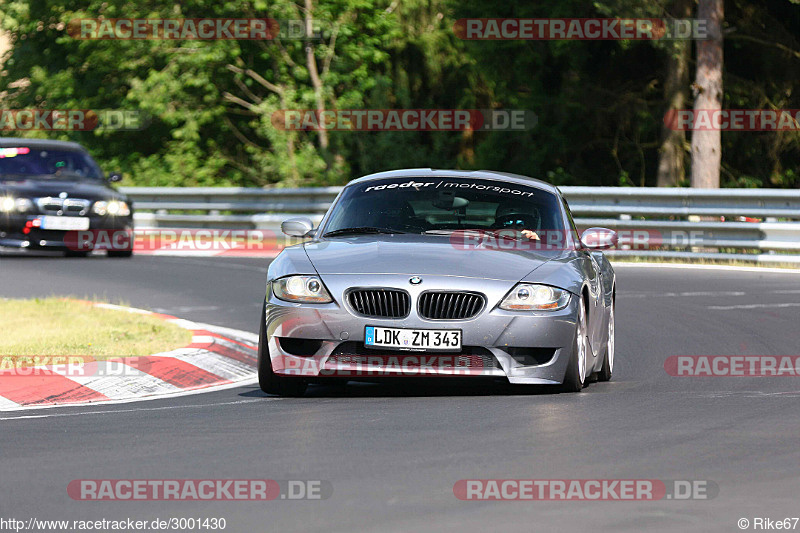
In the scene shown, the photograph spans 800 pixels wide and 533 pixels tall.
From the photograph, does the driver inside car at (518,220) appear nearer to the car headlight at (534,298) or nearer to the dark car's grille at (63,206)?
the car headlight at (534,298)

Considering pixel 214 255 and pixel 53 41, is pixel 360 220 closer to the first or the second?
pixel 214 255

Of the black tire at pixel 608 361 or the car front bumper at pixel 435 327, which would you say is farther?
the black tire at pixel 608 361

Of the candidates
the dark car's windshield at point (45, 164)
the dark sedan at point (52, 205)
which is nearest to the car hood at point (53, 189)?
the dark sedan at point (52, 205)

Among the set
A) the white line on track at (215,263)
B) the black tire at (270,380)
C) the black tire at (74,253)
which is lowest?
the white line on track at (215,263)

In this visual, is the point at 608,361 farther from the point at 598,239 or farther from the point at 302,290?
the point at 302,290

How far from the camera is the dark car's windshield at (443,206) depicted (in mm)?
9781

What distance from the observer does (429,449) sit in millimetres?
6676

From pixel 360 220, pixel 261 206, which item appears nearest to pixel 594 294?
pixel 360 220

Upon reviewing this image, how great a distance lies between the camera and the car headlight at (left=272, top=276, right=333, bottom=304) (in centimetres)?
863

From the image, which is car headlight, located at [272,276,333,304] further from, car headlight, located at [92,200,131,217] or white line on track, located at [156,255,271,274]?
car headlight, located at [92,200,131,217]

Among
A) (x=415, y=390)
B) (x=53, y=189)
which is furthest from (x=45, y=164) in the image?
(x=415, y=390)

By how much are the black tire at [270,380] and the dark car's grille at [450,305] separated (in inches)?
35.8

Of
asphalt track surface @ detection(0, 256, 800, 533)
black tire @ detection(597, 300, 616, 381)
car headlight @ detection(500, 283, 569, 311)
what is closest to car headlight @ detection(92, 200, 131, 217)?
asphalt track surface @ detection(0, 256, 800, 533)

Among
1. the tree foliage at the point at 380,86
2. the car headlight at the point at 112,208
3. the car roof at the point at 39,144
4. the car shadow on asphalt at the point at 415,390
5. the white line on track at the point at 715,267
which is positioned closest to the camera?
the car shadow on asphalt at the point at 415,390
